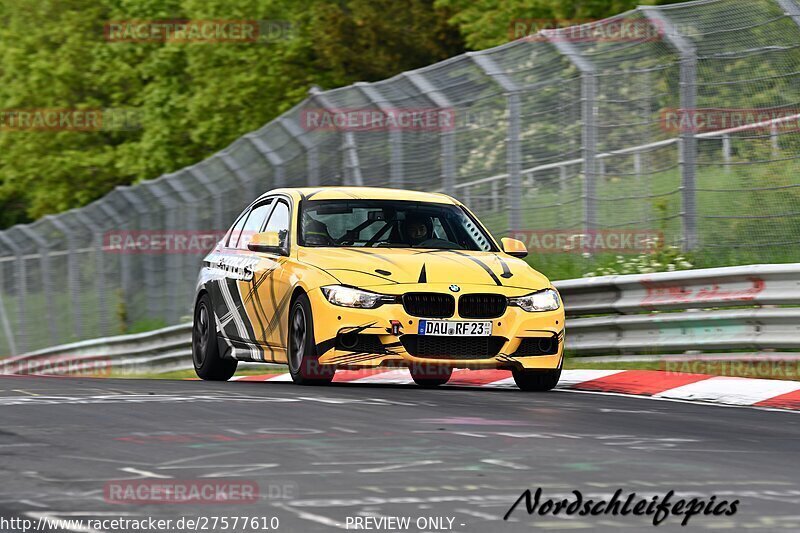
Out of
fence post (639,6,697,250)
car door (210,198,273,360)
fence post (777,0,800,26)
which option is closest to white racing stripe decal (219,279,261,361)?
car door (210,198,273,360)

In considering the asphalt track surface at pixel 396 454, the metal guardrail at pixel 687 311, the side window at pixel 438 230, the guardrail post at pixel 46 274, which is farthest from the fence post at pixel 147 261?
the asphalt track surface at pixel 396 454

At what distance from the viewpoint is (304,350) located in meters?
12.0

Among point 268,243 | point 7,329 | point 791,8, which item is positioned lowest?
point 7,329


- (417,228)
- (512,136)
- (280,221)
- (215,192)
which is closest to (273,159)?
(215,192)

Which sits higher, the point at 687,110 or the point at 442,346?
the point at 687,110

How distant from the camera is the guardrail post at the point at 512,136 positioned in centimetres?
1655

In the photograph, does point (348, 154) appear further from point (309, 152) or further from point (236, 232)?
point (236, 232)

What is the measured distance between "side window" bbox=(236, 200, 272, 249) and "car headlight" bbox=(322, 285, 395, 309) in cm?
241

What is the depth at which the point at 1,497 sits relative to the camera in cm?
649

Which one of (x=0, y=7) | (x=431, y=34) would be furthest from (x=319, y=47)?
(x=0, y=7)

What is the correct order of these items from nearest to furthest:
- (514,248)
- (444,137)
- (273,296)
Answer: (273,296), (514,248), (444,137)

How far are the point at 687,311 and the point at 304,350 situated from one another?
11.6 ft

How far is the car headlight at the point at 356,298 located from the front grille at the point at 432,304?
0.57ft

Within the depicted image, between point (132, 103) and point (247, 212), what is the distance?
137 ft
